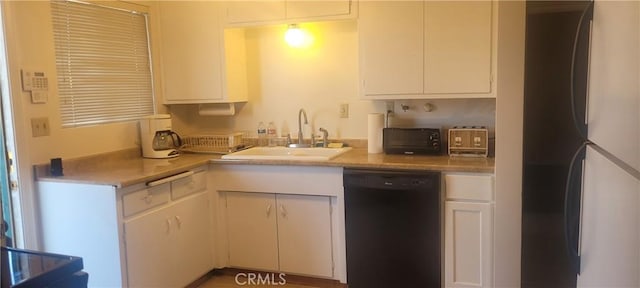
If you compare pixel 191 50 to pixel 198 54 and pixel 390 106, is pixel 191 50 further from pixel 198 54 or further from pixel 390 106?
pixel 390 106

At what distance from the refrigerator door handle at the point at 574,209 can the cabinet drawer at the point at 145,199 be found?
2.12m

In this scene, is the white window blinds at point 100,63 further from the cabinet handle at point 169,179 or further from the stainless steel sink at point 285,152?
the stainless steel sink at point 285,152

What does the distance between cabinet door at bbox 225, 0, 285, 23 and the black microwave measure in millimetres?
1093

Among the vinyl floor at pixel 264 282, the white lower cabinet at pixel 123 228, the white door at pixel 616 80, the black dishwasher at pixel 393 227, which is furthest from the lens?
the vinyl floor at pixel 264 282

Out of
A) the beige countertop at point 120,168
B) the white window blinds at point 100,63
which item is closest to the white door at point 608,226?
the beige countertop at point 120,168

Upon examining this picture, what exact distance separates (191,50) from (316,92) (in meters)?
0.97

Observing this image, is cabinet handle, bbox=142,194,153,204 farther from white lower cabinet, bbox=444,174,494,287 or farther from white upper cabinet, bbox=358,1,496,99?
white lower cabinet, bbox=444,174,494,287

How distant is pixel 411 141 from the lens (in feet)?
10.8

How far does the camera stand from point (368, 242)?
305 centimetres

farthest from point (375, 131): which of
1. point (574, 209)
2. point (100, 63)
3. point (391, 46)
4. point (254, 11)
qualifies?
point (100, 63)

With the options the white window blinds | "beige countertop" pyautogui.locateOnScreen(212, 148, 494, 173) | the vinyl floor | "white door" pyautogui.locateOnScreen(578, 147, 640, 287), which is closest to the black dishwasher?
"beige countertop" pyautogui.locateOnScreen(212, 148, 494, 173)

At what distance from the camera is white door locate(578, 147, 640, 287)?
118 cm

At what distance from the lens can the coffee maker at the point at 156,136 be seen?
11.6 feet

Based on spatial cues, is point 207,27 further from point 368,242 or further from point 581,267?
point 581,267
